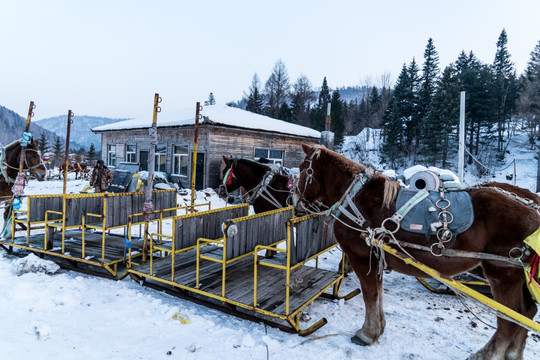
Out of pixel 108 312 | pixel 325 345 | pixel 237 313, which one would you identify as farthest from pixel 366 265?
pixel 108 312

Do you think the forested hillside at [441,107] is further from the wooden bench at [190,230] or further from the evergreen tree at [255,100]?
the wooden bench at [190,230]

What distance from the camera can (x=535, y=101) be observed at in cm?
2836

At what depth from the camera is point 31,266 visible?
5645mm

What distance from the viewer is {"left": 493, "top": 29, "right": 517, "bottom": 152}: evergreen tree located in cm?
3656

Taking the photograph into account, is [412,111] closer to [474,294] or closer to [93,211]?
[93,211]

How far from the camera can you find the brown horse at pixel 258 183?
22.6 feet

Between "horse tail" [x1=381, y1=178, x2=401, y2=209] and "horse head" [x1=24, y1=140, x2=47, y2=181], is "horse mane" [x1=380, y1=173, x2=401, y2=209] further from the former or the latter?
"horse head" [x1=24, y1=140, x2=47, y2=181]

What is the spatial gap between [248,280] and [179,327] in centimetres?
135

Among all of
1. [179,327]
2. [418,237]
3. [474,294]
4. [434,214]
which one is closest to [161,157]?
[179,327]

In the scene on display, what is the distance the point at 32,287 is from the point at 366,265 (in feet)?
17.9

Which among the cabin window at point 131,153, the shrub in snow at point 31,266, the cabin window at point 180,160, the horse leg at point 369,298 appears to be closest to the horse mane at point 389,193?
the horse leg at point 369,298

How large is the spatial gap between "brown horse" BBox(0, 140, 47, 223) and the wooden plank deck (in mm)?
4388

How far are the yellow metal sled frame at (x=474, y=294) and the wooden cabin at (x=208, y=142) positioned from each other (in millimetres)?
12447

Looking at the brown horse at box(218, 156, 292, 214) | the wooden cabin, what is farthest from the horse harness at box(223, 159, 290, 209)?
the wooden cabin
